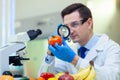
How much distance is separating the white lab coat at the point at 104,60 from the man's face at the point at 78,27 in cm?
10

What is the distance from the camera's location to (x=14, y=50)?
1.27m

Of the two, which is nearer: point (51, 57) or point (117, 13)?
point (51, 57)

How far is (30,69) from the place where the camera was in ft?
7.78

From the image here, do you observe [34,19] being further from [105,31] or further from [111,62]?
[111,62]

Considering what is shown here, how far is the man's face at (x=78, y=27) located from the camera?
1.60 meters

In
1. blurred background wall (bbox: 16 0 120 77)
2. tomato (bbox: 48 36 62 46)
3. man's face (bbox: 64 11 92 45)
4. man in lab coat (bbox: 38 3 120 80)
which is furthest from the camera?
blurred background wall (bbox: 16 0 120 77)

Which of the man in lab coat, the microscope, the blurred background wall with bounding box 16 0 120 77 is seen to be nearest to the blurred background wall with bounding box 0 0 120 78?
the blurred background wall with bounding box 16 0 120 77

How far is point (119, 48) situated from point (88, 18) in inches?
11.7

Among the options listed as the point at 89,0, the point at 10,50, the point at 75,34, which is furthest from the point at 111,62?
the point at 89,0

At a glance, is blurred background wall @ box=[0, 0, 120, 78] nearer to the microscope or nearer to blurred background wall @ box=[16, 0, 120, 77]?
blurred background wall @ box=[16, 0, 120, 77]

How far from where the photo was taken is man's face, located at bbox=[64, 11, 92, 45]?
5.26 ft

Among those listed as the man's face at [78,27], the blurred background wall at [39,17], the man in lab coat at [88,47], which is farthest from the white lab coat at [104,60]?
the blurred background wall at [39,17]

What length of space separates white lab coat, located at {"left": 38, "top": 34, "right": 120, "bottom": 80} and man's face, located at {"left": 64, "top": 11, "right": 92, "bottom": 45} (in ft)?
0.34

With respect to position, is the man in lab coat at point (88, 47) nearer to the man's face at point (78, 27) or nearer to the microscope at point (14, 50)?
the man's face at point (78, 27)
